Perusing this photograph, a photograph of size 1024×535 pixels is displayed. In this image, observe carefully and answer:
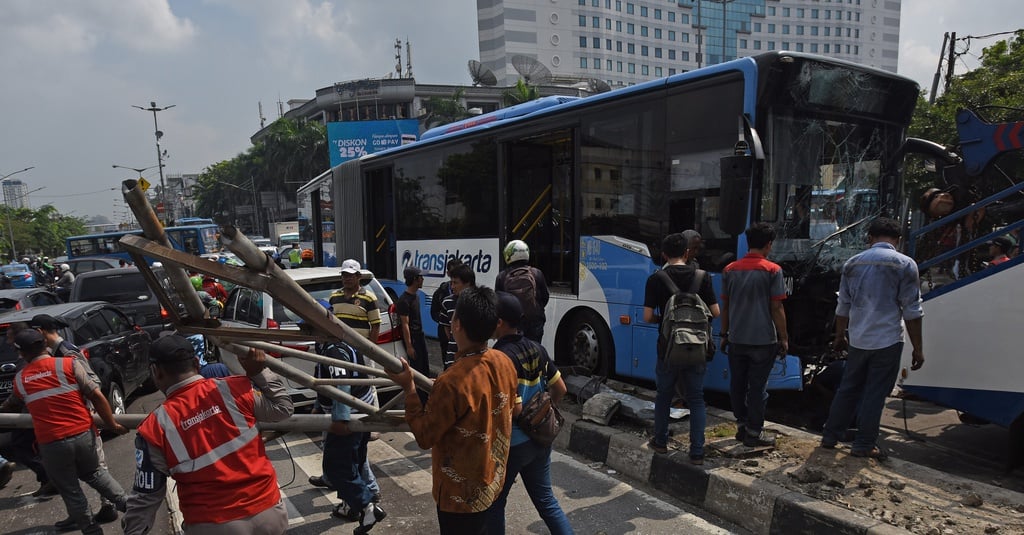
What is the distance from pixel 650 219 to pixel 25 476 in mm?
6603

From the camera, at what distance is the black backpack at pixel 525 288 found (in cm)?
517

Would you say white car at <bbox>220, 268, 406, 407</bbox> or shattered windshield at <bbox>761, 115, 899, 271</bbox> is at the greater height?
shattered windshield at <bbox>761, 115, 899, 271</bbox>

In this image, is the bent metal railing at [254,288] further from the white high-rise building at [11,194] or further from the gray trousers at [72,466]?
the white high-rise building at [11,194]

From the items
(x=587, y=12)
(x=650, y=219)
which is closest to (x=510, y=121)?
(x=650, y=219)

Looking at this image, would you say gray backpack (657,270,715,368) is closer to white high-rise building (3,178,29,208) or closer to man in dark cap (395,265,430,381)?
man in dark cap (395,265,430,381)

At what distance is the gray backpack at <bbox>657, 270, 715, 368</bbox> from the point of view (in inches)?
173

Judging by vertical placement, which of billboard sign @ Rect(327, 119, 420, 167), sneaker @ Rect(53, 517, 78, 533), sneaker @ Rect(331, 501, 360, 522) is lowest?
sneaker @ Rect(53, 517, 78, 533)

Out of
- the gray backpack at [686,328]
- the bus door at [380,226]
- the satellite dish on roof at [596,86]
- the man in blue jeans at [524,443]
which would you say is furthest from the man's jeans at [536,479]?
the satellite dish on roof at [596,86]

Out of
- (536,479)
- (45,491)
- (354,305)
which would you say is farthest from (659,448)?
(45,491)

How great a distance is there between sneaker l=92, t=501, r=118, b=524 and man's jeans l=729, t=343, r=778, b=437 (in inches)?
193

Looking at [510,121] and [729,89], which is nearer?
[729,89]

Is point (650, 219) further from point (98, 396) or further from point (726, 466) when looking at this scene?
point (98, 396)

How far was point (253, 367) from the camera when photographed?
2.49 m

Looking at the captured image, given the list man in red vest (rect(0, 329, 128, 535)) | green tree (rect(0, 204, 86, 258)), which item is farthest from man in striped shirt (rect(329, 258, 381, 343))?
green tree (rect(0, 204, 86, 258))
